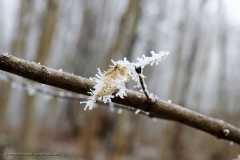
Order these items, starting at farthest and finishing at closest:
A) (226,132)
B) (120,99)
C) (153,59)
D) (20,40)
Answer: (20,40)
(226,132)
(120,99)
(153,59)

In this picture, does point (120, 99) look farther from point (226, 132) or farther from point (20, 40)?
point (20, 40)

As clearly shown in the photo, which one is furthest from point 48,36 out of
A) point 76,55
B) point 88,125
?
point 76,55

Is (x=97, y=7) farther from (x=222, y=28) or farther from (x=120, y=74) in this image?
(x=120, y=74)

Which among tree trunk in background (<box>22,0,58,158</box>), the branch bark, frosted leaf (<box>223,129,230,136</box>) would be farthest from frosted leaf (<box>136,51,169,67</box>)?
tree trunk in background (<box>22,0,58,158</box>)

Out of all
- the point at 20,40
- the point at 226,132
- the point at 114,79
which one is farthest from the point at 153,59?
the point at 20,40

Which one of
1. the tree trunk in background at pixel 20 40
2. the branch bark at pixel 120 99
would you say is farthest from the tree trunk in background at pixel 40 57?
the branch bark at pixel 120 99

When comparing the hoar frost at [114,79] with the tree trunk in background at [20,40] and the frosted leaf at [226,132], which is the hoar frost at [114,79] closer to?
the frosted leaf at [226,132]

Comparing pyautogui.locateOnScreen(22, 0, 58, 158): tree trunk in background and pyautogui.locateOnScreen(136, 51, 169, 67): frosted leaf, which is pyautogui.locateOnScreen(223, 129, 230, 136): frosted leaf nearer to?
pyautogui.locateOnScreen(136, 51, 169, 67): frosted leaf

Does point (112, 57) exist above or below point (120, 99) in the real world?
above
